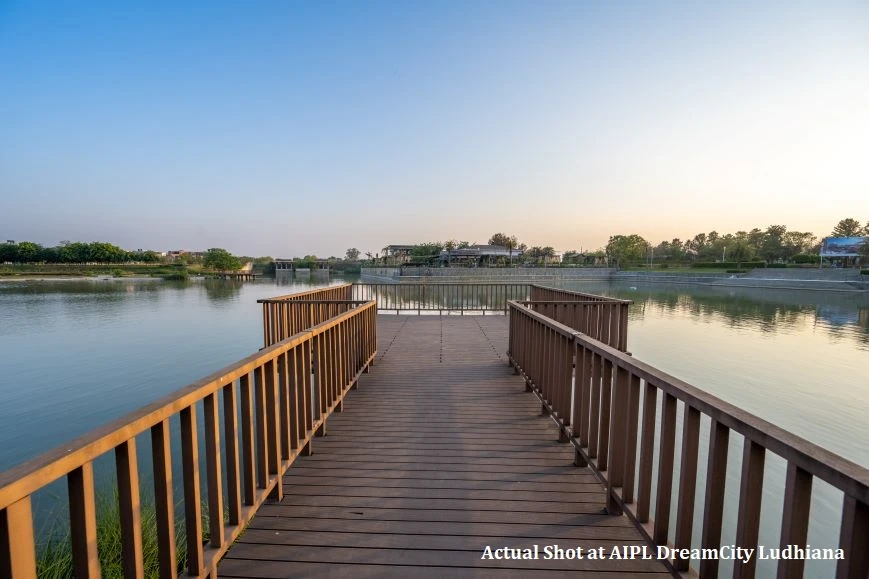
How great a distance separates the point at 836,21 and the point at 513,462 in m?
11.9

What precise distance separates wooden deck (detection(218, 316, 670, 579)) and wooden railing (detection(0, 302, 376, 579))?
22cm


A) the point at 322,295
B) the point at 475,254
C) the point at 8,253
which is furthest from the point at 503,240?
the point at 8,253

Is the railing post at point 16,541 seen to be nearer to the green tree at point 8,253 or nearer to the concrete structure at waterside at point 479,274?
the concrete structure at waterside at point 479,274

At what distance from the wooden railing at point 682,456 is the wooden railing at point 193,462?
158 cm

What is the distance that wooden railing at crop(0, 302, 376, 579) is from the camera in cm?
78

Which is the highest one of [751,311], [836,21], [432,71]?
[432,71]

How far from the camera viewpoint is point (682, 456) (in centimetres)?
145

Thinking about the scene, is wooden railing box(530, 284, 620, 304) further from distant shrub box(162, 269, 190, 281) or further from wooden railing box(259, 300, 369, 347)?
distant shrub box(162, 269, 190, 281)

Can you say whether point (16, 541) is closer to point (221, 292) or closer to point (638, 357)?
point (638, 357)

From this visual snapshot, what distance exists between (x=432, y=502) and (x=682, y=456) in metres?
1.36

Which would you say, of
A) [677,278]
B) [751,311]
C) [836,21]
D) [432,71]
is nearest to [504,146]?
[432,71]

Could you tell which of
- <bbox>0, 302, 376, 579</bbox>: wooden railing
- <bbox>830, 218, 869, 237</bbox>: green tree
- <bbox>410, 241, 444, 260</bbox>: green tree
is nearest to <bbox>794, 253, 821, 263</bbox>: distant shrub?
<bbox>830, 218, 869, 237</bbox>: green tree

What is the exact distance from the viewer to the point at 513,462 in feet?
8.73

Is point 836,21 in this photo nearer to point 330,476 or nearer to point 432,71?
point 432,71
